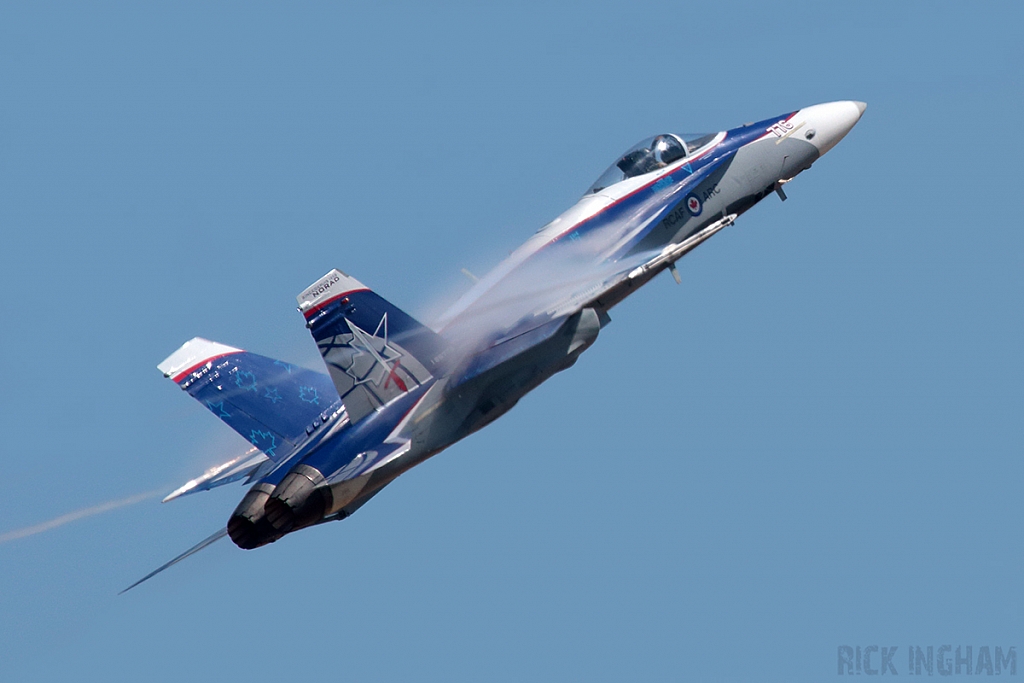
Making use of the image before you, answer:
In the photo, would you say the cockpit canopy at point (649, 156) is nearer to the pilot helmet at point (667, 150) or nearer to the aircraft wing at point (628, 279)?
the pilot helmet at point (667, 150)

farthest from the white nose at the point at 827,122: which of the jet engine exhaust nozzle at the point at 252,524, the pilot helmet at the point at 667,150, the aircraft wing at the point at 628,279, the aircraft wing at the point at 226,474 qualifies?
the jet engine exhaust nozzle at the point at 252,524

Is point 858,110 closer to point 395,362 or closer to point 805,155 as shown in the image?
point 805,155

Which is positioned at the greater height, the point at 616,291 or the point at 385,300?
the point at 385,300

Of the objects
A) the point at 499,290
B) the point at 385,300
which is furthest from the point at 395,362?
the point at 499,290

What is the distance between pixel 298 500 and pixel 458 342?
2.91m

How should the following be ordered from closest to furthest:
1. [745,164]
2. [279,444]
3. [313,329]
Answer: [313,329]
[279,444]
[745,164]

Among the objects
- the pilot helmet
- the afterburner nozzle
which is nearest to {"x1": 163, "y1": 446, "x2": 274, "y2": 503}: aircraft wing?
the afterburner nozzle

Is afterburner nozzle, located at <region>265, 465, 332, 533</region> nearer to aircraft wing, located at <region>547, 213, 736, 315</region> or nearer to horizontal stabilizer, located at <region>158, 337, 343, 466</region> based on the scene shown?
horizontal stabilizer, located at <region>158, 337, 343, 466</region>

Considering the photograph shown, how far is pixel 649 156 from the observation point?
23812 mm

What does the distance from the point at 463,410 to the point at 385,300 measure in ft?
5.50

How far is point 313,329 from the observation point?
66.0 ft

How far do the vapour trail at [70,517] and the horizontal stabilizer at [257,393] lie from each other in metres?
1.00

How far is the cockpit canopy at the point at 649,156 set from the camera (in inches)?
933

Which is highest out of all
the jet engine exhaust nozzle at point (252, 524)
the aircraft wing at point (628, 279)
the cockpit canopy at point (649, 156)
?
the cockpit canopy at point (649, 156)
